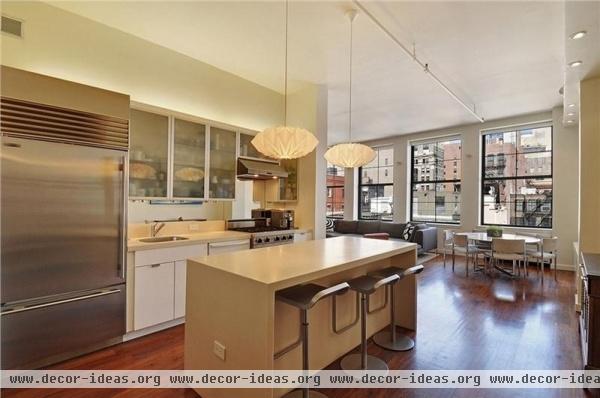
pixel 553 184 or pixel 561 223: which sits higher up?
pixel 553 184

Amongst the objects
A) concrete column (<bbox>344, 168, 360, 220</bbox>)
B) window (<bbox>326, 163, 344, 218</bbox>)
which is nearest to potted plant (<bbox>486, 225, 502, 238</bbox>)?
concrete column (<bbox>344, 168, 360, 220</bbox>)

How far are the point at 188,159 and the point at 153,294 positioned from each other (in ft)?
5.48

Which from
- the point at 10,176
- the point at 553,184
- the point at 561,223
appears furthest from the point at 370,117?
the point at 10,176

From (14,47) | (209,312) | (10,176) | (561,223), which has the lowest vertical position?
(209,312)

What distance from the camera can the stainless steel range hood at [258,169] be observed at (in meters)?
4.11

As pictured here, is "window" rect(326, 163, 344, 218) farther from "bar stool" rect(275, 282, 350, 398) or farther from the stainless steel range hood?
"bar stool" rect(275, 282, 350, 398)

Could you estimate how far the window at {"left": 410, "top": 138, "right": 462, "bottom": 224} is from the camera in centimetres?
749

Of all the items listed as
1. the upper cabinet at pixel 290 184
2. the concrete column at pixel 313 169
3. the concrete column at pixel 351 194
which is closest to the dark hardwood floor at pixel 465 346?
the concrete column at pixel 313 169

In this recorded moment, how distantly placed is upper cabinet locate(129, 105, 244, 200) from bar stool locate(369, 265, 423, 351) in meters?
2.45

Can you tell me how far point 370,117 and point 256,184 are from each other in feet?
10.4

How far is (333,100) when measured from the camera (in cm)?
539

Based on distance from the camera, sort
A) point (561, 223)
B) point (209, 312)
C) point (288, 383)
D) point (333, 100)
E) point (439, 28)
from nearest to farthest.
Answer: point (209, 312) → point (288, 383) → point (439, 28) → point (333, 100) → point (561, 223)

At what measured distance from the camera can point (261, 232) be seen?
4027mm

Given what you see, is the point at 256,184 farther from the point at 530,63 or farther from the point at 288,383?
the point at 530,63
